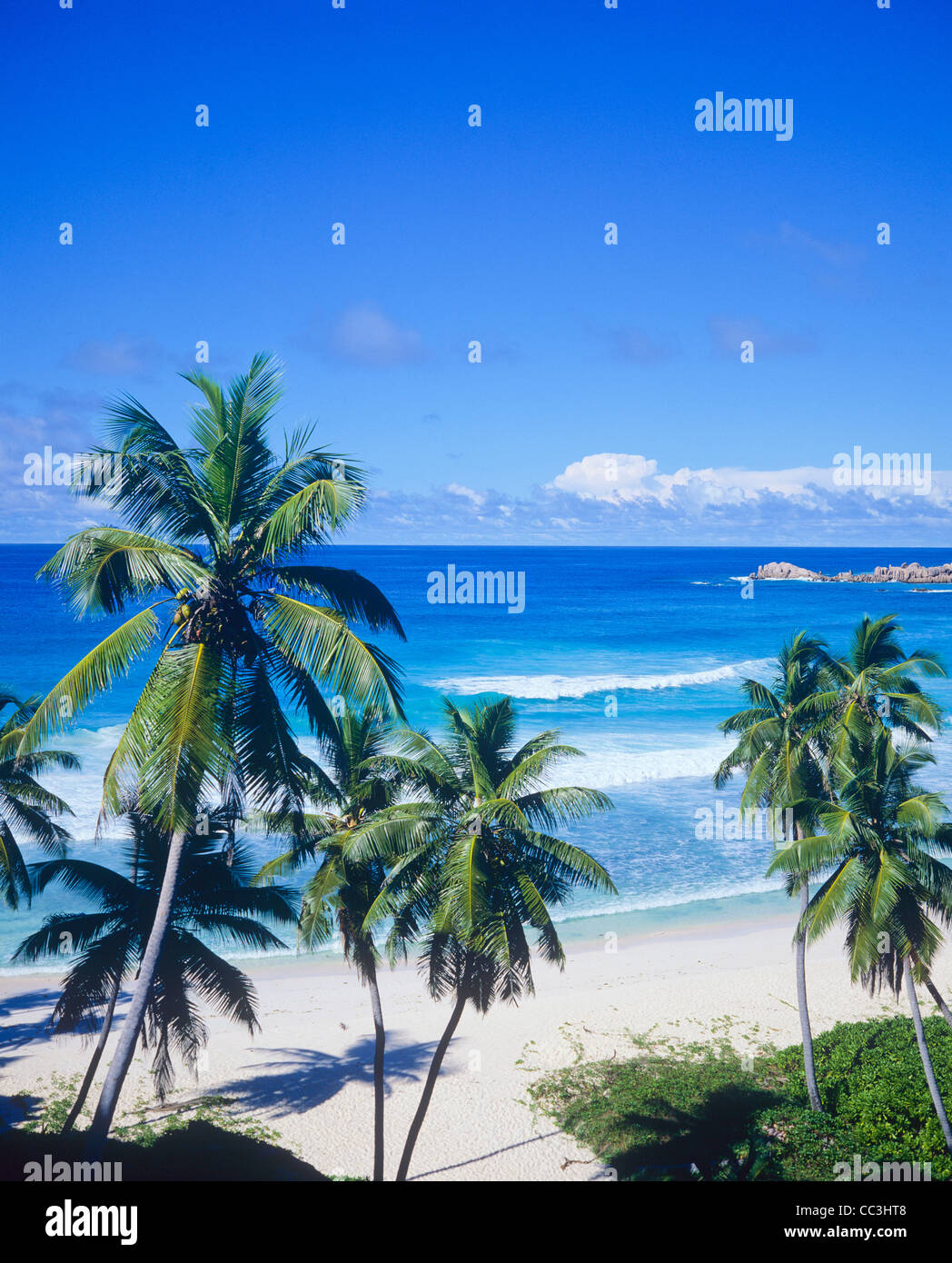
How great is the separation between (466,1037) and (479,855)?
9.83 metres

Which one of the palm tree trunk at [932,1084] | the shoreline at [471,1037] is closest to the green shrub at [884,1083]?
the palm tree trunk at [932,1084]

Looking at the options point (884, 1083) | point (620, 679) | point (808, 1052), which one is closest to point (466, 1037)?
point (808, 1052)

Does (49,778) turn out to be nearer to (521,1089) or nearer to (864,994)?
(521,1089)

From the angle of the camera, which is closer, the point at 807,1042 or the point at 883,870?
the point at 883,870

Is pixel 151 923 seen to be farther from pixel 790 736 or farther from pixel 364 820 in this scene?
pixel 790 736

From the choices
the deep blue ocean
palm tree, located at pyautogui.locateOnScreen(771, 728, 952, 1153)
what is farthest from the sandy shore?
palm tree, located at pyautogui.locateOnScreen(771, 728, 952, 1153)

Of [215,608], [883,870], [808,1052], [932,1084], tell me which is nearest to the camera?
[215,608]

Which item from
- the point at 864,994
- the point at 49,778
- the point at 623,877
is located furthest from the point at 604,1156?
the point at 49,778

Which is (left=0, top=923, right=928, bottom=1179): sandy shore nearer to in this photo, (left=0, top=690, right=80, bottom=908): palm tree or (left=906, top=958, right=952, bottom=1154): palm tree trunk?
(left=0, top=690, right=80, bottom=908): palm tree

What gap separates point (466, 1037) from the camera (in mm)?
19891

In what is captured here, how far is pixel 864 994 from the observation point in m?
22.4

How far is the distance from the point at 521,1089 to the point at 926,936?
339 inches

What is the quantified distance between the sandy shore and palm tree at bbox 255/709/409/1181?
2422 millimetres
